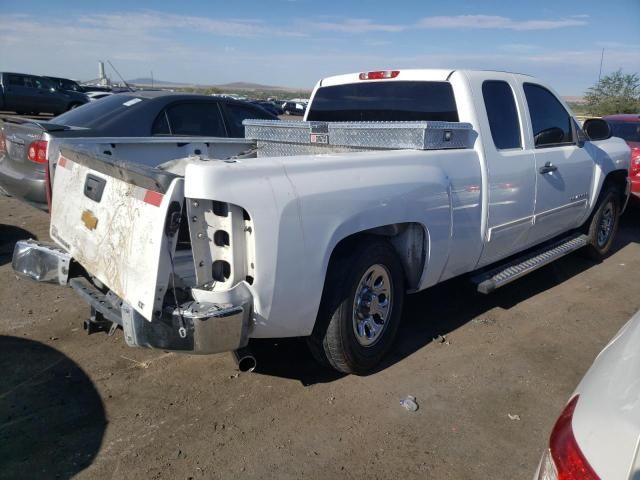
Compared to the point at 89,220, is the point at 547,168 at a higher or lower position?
higher

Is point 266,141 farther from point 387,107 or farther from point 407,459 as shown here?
point 407,459

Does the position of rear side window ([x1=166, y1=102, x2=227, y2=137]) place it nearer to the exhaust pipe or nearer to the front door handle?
the front door handle

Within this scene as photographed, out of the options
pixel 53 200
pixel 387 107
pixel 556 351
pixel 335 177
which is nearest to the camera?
pixel 335 177

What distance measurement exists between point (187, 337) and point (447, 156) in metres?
2.21

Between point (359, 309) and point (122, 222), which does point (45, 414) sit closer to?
point (122, 222)

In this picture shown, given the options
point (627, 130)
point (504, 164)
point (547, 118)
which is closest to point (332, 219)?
point (504, 164)

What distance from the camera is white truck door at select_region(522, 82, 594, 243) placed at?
4754 millimetres

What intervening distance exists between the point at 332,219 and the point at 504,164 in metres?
1.94

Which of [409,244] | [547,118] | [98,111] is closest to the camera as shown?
[409,244]

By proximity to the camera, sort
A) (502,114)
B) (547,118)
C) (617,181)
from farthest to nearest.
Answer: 1. (617,181)
2. (547,118)
3. (502,114)

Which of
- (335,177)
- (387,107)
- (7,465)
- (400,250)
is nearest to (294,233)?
(335,177)

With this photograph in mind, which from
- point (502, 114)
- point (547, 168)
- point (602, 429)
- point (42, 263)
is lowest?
point (42, 263)

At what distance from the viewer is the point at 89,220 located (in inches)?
125

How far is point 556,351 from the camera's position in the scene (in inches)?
160
